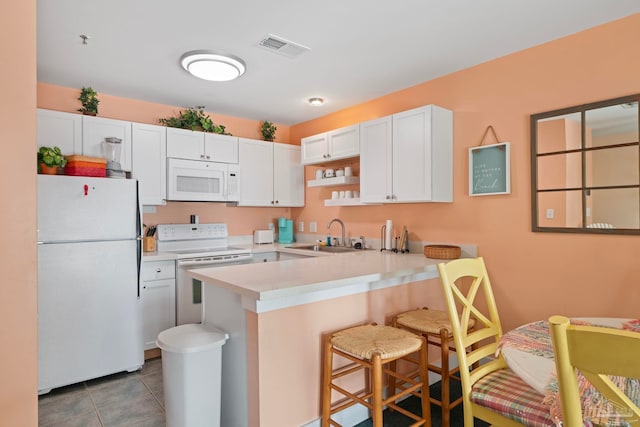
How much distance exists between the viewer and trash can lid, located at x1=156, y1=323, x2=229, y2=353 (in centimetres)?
182

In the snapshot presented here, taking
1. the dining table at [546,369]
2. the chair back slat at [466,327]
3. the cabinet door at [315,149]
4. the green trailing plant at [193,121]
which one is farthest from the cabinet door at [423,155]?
the green trailing plant at [193,121]

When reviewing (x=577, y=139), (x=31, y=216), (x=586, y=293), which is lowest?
(x=586, y=293)

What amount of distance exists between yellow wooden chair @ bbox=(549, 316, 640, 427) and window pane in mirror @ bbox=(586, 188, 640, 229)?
5.87 feet

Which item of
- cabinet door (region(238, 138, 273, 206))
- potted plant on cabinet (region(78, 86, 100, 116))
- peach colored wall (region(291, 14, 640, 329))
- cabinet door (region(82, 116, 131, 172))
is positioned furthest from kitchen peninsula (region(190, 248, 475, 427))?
potted plant on cabinet (region(78, 86, 100, 116))

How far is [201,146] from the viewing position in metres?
3.93

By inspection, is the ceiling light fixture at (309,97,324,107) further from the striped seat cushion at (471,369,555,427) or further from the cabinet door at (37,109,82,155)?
the striped seat cushion at (471,369,555,427)

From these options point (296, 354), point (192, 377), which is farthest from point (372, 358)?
point (192, 377)

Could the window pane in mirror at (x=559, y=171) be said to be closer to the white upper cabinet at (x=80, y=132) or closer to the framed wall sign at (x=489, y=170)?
the framed wall sign at (x=489, y=170)

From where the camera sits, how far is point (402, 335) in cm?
190

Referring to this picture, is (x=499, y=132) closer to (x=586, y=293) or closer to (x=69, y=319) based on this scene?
(x=586, y=293)

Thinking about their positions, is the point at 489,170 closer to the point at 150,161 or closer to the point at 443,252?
the point at 443,252

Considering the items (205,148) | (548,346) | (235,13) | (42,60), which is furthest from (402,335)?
(42,60)

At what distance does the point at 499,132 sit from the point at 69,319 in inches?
141

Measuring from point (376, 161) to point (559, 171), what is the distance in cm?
144
